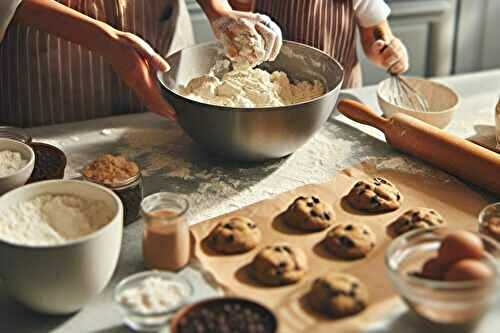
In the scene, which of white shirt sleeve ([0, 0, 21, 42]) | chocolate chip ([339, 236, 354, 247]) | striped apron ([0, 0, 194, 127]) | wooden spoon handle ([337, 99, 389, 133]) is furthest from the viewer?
striped apron ([0, 0, 194, 127])

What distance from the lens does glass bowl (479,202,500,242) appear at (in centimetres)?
117

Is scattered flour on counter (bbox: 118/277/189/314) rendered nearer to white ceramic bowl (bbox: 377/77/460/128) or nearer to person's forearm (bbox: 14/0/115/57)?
person's forearm (bbox: 14/0/115/57)

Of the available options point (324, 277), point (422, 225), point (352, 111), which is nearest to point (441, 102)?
Answer: point (352, 111)

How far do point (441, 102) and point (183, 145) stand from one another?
24.1 inches

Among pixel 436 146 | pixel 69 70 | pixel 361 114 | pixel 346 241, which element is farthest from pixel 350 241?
pixel 69 70

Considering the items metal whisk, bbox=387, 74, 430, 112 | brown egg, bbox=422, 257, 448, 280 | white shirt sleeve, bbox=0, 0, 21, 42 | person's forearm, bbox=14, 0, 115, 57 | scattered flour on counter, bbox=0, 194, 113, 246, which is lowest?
metal whisk, bbox=387, 74, 430, 112

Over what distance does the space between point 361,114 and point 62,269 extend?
31.0 inches

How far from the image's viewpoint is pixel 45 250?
0.96 metres

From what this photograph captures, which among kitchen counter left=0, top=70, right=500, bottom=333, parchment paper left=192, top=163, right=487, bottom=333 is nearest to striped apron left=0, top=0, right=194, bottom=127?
kitchen counter left=0, top=70, right=500, bottom=333

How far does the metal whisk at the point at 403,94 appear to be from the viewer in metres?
1.73

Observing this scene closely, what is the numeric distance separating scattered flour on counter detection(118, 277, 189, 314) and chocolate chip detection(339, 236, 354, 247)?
266mm

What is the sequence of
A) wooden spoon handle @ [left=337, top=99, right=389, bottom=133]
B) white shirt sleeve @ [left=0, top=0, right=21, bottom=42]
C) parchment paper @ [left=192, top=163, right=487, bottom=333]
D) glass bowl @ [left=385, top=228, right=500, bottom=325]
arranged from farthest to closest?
wooden spoon handle @ [left=337, top=99, right=389, bottom=133] < white shirt sleeve @ [left=0, top=0, right=21, bottom=42] < parchment paper @ [left=192, top=163, right=487, bottom=333] < glass bowl @ [left=385, top=228, right=500, bottom=325]

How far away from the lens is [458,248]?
99 cm

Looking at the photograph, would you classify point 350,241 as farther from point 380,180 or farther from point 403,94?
point 403,94
